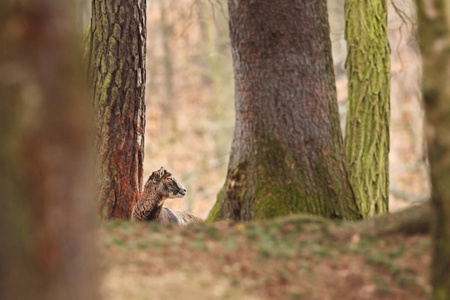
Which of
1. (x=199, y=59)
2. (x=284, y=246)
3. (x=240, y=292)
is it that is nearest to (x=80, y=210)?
(x=240, y=292)

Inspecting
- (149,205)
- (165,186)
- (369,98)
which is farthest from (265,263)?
(369,98)

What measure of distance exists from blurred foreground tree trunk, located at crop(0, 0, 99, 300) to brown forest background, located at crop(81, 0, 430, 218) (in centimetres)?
1665

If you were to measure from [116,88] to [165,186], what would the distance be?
76.8 inches

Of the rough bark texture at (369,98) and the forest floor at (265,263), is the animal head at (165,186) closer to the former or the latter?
the rough bark texture at (369,98)

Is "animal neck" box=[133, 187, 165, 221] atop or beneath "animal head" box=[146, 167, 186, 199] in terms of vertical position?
beneath

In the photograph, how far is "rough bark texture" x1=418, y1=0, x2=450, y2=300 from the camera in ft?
14.9

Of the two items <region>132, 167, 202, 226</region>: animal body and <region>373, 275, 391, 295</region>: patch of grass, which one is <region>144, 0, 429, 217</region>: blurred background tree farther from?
<region>373, 275, 391, 295</region>: patch of grass

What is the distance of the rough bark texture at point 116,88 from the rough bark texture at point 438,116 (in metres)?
5.18

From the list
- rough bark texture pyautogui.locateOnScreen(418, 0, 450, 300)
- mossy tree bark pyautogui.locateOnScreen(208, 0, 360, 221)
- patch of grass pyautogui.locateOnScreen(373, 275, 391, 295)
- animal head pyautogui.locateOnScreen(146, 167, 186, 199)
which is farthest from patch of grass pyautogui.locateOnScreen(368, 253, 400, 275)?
animal head pyautogui.locateOnScreen(146, 167, 186, 199)

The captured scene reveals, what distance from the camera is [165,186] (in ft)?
34.8

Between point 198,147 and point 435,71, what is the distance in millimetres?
22327

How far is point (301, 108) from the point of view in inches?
310

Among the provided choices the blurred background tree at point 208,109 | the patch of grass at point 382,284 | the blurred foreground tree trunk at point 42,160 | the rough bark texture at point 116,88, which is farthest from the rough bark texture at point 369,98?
the blurred background tree at point 208,109

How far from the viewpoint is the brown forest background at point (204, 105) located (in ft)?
73.4
